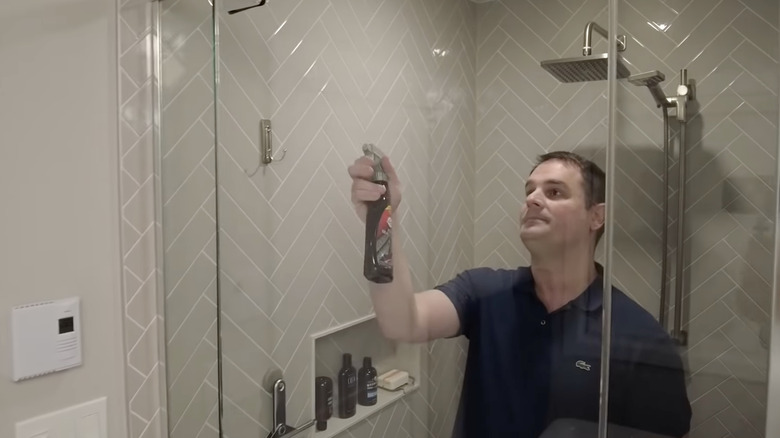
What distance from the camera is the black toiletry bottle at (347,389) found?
1513 millimetres

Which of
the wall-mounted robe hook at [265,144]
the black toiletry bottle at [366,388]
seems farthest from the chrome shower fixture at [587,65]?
the black toiletry bottle at [366,388]

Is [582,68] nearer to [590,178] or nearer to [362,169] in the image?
[590,178]

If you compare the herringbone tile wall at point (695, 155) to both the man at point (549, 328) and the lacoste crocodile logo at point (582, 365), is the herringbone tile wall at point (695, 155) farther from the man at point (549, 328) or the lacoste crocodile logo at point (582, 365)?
the lacoste crocodile logo at point (582, 365)

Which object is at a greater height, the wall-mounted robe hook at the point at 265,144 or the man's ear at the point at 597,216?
the wall-mounted robe hook at the point at 265,144

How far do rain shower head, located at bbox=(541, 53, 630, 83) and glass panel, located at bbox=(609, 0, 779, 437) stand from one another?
0.04m

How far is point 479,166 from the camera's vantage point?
4.34 ft

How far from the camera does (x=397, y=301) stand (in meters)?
1.37

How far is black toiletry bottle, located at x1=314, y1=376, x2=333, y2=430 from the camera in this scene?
4.91 ft

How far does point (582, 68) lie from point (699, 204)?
0.36 meters

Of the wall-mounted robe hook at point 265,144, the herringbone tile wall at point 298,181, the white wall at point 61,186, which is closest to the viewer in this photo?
the white wall at point 61,186

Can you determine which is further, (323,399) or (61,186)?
(323,399)

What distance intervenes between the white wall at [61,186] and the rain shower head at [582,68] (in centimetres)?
90

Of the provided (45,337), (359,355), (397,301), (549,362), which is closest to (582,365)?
(549,362)

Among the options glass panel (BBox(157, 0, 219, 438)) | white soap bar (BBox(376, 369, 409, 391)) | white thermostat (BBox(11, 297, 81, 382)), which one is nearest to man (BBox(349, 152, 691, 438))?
white soap bar (BBox(376, 369, 409, 391))
